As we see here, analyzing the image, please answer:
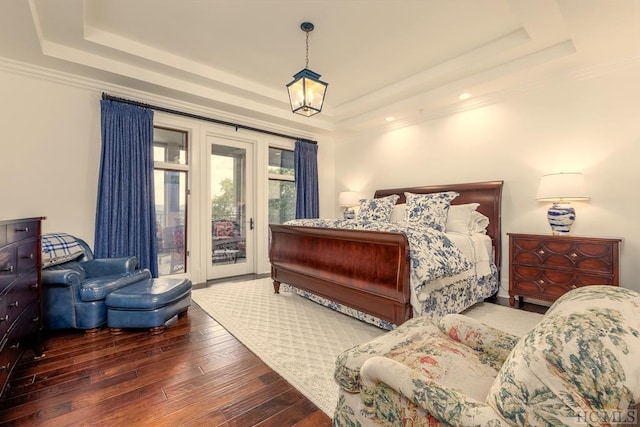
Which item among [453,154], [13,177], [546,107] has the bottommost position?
[13,177]

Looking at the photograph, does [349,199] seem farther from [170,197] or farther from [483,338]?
[483,338]

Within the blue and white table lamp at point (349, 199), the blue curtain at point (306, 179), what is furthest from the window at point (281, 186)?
the blue and white table lamp at point (349, 199)

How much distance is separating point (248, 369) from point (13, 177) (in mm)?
3284

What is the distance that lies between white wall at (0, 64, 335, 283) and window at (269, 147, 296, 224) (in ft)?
8.58

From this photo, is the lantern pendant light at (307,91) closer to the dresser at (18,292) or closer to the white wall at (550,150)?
the dresser at (18,292)

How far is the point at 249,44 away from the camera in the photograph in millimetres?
3336

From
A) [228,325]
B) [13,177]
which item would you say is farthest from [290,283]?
[13,177]

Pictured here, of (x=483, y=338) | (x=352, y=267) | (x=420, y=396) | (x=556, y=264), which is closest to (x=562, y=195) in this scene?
(x=556, y=264)

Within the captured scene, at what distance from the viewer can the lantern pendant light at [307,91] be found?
2.74 meters

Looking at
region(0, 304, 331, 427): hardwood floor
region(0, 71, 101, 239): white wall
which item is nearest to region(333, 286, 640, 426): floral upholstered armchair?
region(0, 304, 331, 427): hardwood floor

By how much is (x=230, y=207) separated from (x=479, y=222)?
378 cm

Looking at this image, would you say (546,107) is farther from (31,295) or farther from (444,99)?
(31,295)

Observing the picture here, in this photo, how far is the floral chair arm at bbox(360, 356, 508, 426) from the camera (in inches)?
32.7

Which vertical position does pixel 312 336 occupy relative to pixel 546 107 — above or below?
below
